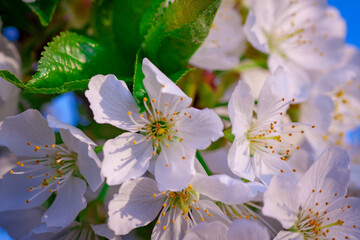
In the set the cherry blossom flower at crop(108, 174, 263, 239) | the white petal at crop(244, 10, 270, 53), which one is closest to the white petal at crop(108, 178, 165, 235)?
the cherry blossom flower at crop(108, 174, 263, 239)

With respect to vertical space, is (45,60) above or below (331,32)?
above

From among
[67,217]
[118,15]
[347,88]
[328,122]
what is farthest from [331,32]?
[67,217]

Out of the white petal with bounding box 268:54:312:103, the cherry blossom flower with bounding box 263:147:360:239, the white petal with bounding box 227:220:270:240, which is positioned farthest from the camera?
the white petal with bounding box 268:54:312:103

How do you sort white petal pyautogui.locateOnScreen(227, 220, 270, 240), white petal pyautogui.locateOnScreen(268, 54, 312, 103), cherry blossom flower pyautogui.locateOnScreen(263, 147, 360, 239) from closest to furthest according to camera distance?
white petal pyautogui.locateOnScreen(227, 220, 270, 240) < cherry blossom flower pyautogui.locateOnScreen(263, 147, 360, 239) < white petal pyautogui.locateOnScreen(268, 54, 312, 103)

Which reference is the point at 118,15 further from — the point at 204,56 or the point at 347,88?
the point at 347,88

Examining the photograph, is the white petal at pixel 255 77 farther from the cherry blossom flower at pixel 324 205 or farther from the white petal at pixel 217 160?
the cherry blossom flower at pixel 324 205

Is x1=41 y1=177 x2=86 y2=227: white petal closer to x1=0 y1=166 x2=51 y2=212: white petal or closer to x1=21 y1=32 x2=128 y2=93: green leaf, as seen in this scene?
x1=0 y1=166 x2=51 y2=212: white petal
